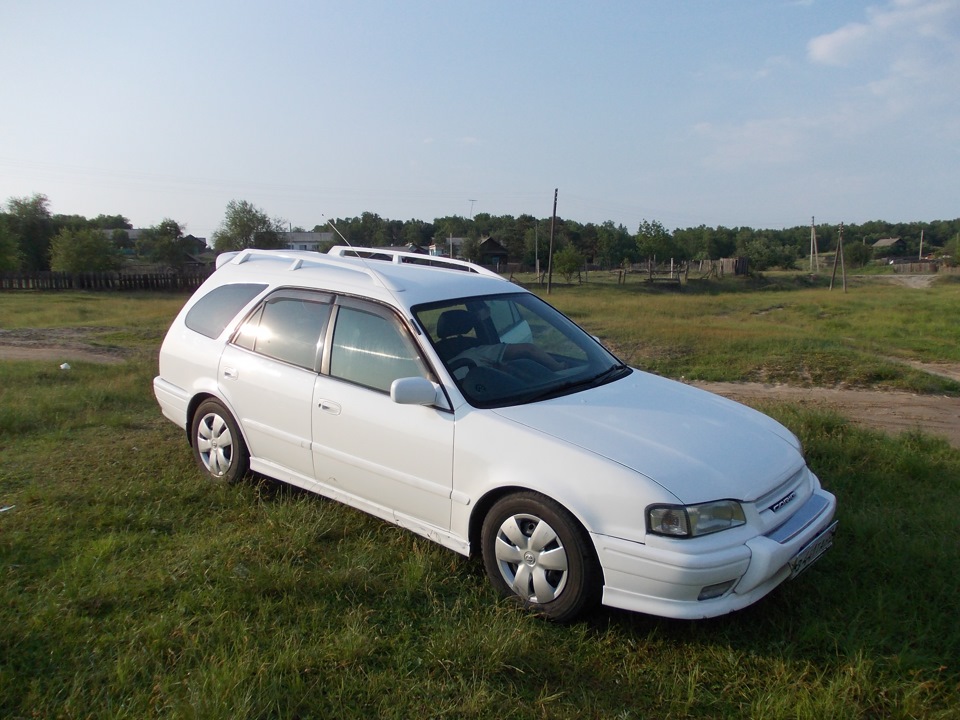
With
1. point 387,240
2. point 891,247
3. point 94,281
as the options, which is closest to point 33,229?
point 94,281

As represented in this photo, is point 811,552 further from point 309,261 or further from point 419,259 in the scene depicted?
point 309,261

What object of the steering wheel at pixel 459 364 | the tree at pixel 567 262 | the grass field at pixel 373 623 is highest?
the tree at pixel 567 262

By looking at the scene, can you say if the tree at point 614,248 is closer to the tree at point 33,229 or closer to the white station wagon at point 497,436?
the tree at point 33,229

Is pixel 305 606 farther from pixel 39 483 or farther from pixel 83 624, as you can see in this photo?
pixel 39 483

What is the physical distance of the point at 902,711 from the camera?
275 centimetres

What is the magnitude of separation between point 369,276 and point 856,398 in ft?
23.7

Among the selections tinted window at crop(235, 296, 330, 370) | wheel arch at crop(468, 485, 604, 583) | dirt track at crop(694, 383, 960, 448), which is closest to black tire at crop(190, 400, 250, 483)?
tinted window at crop(235, 296, 330, 370)

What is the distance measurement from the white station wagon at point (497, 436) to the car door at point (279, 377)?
1 cm

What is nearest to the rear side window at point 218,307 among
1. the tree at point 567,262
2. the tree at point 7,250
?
the tree at point 567,262

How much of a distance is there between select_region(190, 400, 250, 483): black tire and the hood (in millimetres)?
2176

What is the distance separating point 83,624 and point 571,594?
221cm

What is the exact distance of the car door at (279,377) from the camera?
14.5 feet

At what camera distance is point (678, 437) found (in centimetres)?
348

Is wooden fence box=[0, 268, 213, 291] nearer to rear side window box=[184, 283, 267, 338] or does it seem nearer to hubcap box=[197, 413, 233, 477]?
rear side window box=[184, 283, 267, 338]
